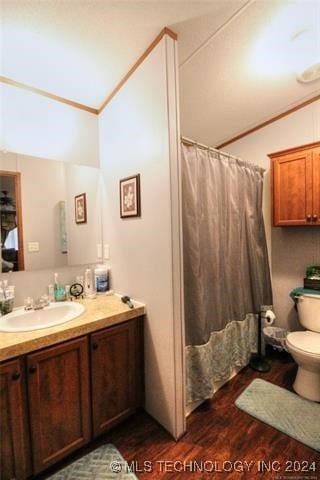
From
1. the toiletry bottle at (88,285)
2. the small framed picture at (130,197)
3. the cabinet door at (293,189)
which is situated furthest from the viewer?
the cabinet door at (293,189)

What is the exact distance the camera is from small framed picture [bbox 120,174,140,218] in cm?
155

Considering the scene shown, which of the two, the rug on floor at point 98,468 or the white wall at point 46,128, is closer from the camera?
the rug on floor at point 98,468

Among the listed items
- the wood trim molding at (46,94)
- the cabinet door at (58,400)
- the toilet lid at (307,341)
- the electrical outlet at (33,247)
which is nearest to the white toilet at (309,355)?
the toilet lid at (307,341)

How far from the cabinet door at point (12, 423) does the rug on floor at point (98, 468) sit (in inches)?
9.3

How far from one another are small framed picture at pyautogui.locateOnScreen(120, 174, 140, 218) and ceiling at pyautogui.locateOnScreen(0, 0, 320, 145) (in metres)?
0.75

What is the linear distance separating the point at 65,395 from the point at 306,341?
1.81m

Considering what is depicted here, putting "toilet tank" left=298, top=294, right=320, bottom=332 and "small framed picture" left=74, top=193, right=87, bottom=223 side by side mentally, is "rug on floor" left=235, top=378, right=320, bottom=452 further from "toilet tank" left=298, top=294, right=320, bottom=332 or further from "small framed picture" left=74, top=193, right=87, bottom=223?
"small framed picture" left=74, top=193, right=87, bottom=223

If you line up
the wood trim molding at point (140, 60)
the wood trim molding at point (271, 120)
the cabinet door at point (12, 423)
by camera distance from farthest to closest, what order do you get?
the wood trim molding at point (271, 120) < the wood trim molding at point (140, 60) < the cabinet door at point (12, 423)

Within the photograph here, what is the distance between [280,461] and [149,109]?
88.2 inches

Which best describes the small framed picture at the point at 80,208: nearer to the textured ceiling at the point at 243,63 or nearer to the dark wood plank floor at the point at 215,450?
the textured ceiling at the point at 243,63

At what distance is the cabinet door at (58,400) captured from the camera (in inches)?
44.3

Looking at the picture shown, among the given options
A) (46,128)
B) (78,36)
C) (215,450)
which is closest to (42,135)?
(46,128)

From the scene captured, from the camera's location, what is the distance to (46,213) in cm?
168

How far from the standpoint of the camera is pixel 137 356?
1.55 meters
